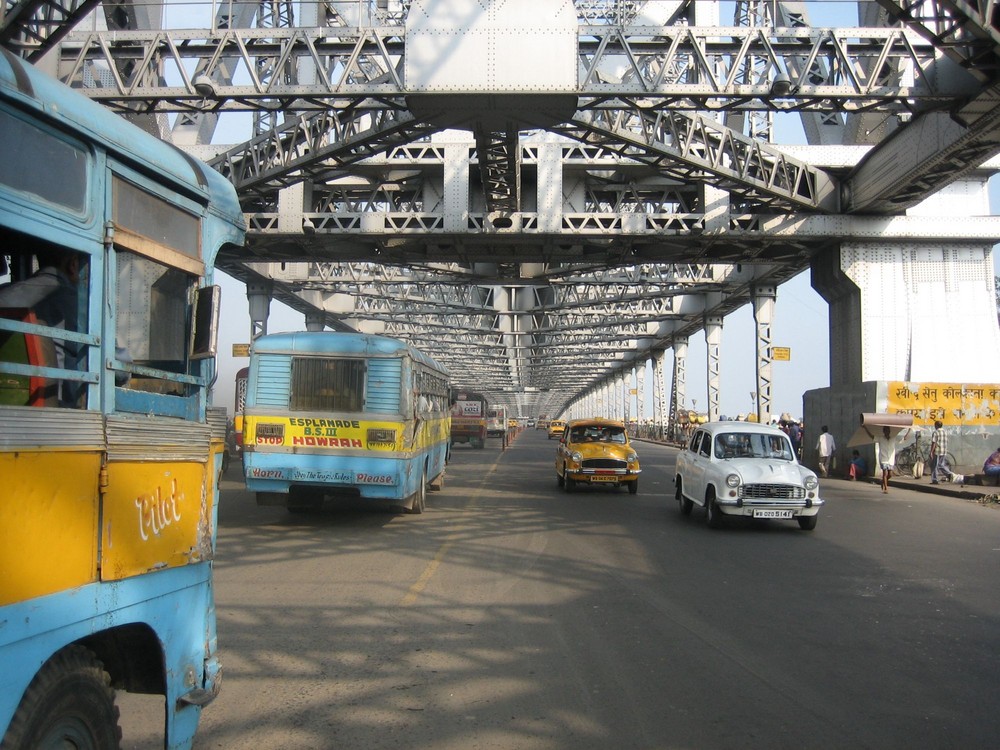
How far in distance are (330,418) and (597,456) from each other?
904 centimetres

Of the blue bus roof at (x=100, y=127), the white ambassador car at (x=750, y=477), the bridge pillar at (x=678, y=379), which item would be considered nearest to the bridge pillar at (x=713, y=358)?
the bridge pillar at (x=678, y=379)

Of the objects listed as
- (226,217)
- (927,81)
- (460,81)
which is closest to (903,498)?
(927,81)

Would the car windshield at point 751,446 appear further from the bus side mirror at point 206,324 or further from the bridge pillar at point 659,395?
the bridge pillar at point 659,395

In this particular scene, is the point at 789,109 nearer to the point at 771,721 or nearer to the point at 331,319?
the point at 771,721

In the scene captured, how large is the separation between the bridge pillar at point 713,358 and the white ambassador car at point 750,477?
31.1m

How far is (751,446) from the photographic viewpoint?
15250mm

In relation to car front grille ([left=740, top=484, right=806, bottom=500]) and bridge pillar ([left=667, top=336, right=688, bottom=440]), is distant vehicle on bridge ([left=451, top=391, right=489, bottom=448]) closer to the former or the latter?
bridge pillar ([left=667, top=336, right=688, bottom=440])

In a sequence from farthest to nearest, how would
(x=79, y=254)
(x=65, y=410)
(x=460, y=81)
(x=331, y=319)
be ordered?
(x=331, y=319)
(x=460, y=81)
(x=79, y=254)
(x=65, y=410)

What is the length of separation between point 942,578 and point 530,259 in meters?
18.2

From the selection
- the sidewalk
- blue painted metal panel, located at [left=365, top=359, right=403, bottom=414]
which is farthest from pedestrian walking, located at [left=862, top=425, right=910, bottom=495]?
blue painted metal panel, located at [left=365, top=359, right=403, bottom=414]

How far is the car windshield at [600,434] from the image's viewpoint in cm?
2180

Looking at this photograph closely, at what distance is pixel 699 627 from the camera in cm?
776

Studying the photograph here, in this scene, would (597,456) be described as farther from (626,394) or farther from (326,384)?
(626,394)

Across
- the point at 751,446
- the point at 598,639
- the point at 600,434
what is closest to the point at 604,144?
the point at 600,434
